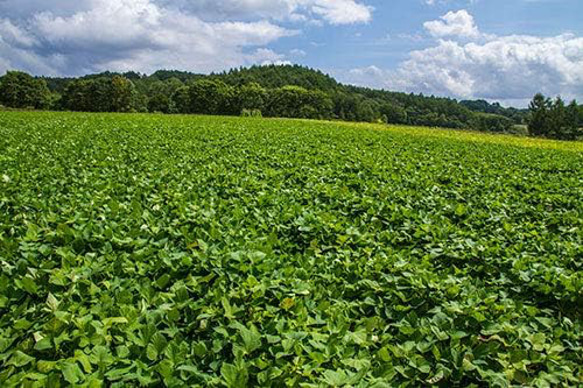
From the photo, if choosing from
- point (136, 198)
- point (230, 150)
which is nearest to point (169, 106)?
point (230, 150)

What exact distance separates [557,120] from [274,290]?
307ft

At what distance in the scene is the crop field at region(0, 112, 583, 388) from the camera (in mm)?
2756

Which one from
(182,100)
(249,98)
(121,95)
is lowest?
(182,100)

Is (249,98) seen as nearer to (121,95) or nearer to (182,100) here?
(182,100)

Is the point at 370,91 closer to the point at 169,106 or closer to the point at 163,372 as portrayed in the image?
the point at 169,106

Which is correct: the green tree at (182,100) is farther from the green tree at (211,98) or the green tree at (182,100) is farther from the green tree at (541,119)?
the green tree at (541,119)

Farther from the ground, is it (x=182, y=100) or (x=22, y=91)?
(x=22, y=91)

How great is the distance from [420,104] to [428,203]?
153m

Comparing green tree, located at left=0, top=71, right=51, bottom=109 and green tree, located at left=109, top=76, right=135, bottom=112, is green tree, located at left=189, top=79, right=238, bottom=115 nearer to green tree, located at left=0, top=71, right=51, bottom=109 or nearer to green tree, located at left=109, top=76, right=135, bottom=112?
green tree, located at left=109, top=76, right=135, bottom=112

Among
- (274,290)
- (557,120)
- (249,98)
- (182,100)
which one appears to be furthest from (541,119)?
(274,290)

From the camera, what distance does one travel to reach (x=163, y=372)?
98.1 inches

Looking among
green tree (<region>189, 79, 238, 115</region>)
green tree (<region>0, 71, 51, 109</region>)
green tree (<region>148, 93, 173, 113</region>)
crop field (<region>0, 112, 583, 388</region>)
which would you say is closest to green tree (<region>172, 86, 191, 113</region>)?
green tree (<region>189, 79, 238, 115</region>)

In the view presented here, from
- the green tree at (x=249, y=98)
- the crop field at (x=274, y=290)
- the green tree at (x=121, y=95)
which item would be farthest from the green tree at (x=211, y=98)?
the crop field at (x=274, y=290)

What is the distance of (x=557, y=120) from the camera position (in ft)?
263
